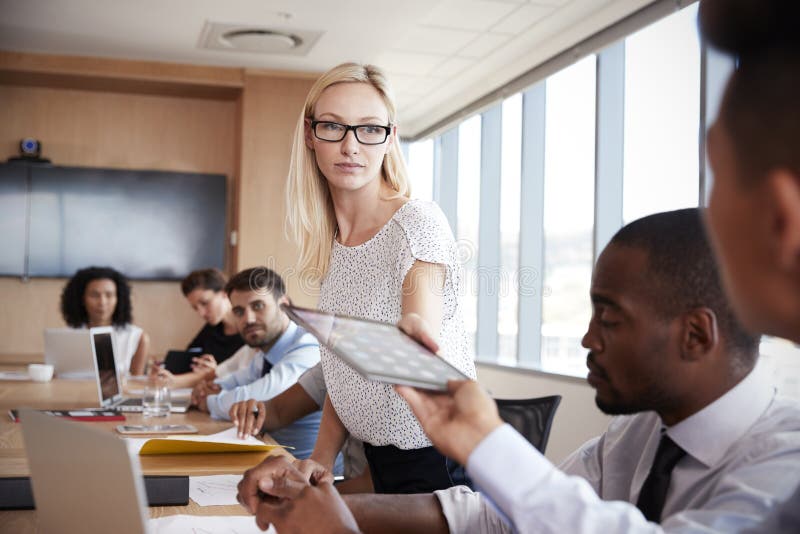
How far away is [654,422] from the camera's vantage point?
51.2 inches

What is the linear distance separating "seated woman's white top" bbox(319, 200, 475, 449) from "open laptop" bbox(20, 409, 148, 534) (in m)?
0.78

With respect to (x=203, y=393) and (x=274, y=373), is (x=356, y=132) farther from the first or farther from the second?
(x=203, y=393)

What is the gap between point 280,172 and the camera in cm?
711

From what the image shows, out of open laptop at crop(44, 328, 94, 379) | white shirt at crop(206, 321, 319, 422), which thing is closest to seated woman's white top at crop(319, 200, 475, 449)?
white shirt at crop(206, 321, 319, 422)

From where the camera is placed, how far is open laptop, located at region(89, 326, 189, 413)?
3209 mm

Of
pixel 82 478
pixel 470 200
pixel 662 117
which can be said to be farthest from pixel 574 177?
pixel 82 478

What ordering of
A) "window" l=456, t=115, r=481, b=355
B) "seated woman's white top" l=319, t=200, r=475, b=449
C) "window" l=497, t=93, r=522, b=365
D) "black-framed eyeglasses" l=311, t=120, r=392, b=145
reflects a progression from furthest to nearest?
"window" l=456, t=115, r=481, b=355
"window" l=497, t=93, r=522, b=365
"black-framed eyeglasses" l=311, t=120, r=392, b=145
"seated woman's white top" l=319, t=200, r=475, b=449

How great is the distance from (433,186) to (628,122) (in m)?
3.83

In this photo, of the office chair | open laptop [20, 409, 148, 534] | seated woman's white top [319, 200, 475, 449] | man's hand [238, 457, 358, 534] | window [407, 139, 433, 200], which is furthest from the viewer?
window [407, 139, 433, 200]

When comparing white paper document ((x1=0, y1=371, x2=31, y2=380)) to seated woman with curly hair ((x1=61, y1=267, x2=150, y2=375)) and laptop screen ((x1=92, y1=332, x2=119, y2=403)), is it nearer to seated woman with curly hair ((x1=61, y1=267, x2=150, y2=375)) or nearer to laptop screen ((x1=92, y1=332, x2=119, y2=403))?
seated woman with curly hair ((x1=61, y1=267, x2=150, y2=375))

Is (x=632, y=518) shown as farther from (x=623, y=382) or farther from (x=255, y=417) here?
(x=255, y=417)

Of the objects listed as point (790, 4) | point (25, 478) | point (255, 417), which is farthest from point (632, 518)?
point (255, 417)

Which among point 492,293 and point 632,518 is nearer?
point 632,518

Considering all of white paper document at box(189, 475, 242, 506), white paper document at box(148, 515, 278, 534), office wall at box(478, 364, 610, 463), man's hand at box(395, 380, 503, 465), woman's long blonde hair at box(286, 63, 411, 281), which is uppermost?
woman's long blonde hair at box(286, 63, 411, 281)
